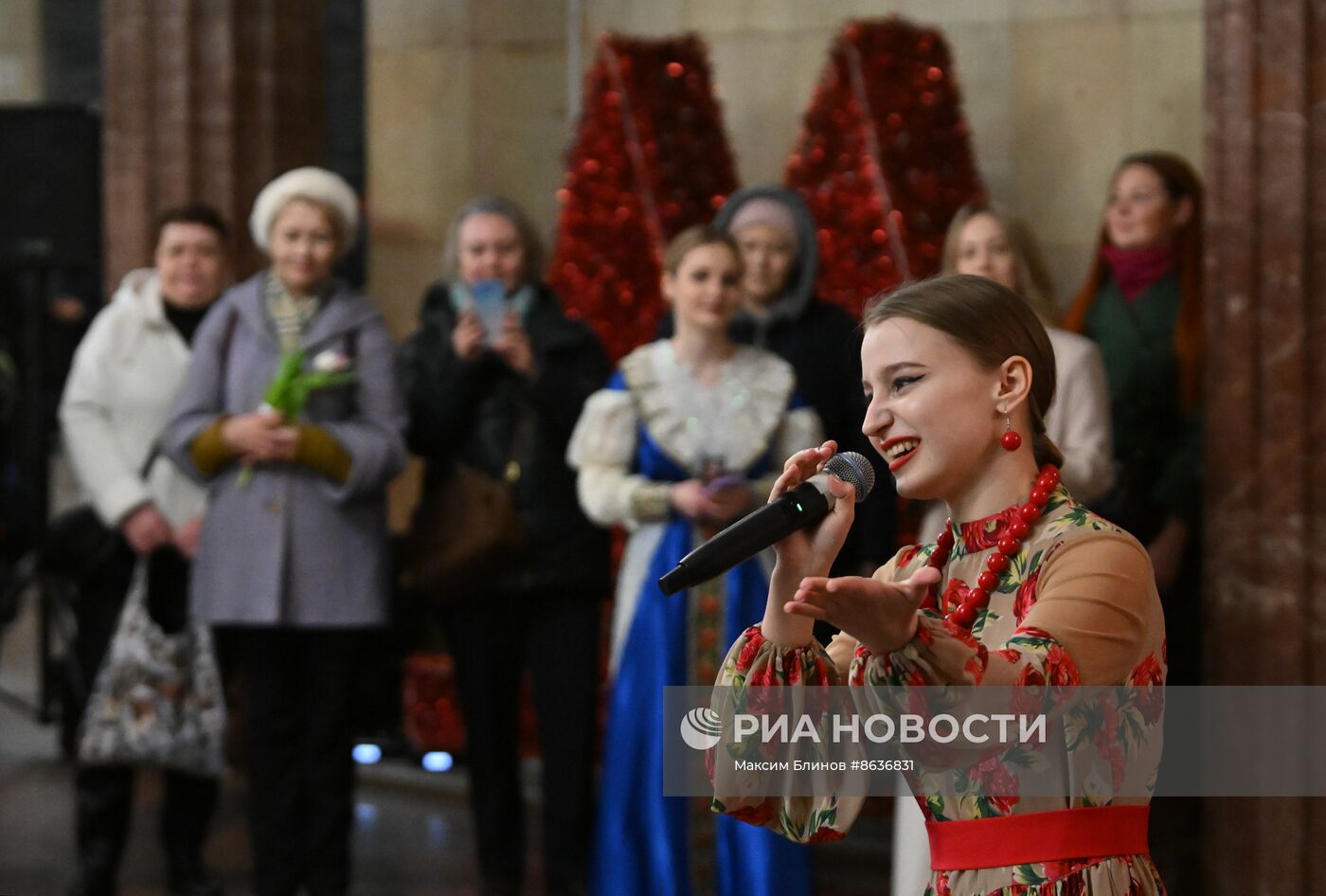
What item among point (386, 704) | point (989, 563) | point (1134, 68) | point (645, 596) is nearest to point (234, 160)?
point (386, 704)

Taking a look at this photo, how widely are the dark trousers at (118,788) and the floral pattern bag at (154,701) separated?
0.05m

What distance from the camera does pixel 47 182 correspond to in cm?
627

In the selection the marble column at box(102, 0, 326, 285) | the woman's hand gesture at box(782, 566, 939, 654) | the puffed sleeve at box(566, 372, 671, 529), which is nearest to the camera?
the woman's hand gesture at box(782, 566, 939, 654)

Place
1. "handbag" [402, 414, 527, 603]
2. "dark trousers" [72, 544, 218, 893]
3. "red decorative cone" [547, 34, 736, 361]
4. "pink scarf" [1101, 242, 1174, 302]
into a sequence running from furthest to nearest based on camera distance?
"red decorative cone" [547, 34, 736, 361] → "pink scarf" [1101, 242, 1174, 302] → "dark trousers" [72, 544, 218, 893] → "handbag" [402, 414, 527, 603]

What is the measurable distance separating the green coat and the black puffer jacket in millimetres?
1332

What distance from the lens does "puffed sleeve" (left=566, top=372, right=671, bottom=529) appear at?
4.42 m

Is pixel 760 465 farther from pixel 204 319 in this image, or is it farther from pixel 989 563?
pixel 989 563

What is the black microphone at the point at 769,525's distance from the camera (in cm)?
185

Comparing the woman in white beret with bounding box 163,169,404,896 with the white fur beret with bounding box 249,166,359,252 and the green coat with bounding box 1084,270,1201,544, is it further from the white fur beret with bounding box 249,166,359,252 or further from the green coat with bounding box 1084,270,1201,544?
the green coat with bounding box 1084,270,1201,544

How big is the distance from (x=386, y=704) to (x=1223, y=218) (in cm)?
331

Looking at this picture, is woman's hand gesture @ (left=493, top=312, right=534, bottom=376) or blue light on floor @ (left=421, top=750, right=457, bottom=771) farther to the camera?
blue light on floor @ (left=421, top=750, right=457, bottom=771)

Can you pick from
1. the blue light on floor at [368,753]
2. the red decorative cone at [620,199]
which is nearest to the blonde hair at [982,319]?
the red decorative cone at [620,199]

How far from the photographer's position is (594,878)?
14.8 ft

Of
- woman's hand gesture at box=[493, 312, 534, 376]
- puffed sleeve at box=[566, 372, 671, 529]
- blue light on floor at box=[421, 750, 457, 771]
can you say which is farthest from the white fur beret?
blue light on floor at box=[421, 750, 457, 771]
